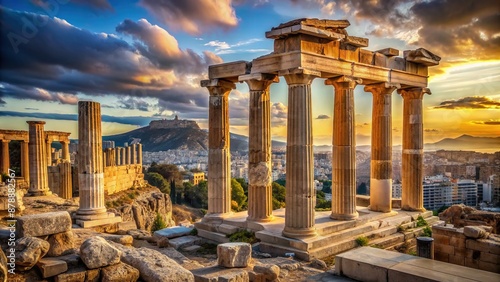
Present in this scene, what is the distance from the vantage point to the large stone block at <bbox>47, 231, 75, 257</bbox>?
32.4 ft

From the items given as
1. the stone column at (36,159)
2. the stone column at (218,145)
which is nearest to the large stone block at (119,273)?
the stone column at (218,145)

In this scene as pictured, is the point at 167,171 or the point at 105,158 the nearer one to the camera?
the point at 105,158

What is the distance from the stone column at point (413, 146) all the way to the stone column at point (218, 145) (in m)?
9.74

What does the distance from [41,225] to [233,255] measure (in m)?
5.16

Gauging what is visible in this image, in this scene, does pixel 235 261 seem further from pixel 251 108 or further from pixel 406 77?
pixel 406 77

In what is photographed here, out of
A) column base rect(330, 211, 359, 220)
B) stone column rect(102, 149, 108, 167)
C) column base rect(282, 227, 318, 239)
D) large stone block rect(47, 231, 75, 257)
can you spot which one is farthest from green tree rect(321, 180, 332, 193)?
large stone block rect(47, 231, 75, 257)

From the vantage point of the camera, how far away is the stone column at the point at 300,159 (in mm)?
15172

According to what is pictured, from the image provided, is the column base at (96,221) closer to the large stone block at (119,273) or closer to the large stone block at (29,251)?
the large stone block at (29,251)

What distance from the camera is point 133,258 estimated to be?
10.0 metres

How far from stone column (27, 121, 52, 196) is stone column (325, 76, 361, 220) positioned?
23862mm

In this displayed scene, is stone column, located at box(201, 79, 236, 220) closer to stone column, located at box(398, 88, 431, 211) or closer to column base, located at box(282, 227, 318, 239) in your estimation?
column base, located at box(282, 227, 318, 239)

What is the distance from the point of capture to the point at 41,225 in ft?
32.3

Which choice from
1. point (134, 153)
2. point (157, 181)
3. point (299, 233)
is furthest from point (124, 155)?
point (299, 233)

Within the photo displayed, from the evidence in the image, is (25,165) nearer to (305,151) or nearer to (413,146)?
(305,151)
